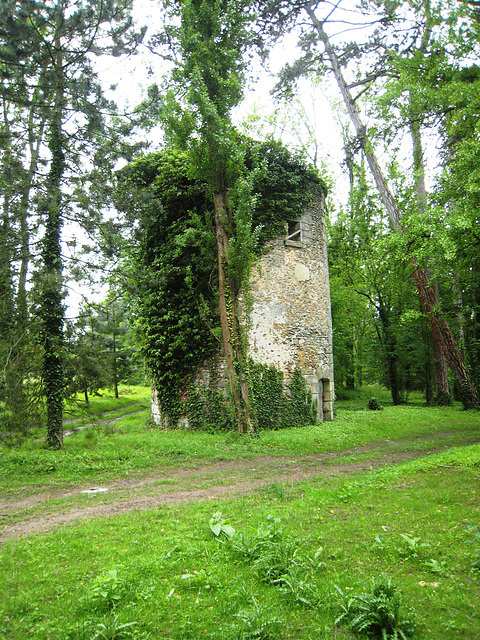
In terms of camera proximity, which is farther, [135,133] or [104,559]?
[135,133]

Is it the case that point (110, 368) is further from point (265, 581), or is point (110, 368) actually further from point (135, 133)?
point (265, 581)

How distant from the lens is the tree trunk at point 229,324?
36.7 feet

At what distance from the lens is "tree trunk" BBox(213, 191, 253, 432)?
11172 mm

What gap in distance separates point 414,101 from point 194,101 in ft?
16.8

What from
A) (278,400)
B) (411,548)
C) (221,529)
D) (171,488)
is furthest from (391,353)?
(221,529)

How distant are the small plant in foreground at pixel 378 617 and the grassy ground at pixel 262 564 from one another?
0.05m

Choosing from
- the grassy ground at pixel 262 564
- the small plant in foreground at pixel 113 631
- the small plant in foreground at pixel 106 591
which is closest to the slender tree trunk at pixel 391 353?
the grassy ground at pixel 262 564

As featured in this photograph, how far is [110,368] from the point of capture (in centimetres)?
927

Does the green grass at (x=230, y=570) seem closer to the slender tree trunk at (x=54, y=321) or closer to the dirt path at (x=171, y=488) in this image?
the dirt path at (x=171, y=488)

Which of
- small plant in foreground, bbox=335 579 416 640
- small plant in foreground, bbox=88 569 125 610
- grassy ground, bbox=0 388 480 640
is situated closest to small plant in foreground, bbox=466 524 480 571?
grassy ground, bbox=0 388 480 640

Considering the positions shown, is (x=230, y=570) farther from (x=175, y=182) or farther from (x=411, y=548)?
(x=175, y=182)

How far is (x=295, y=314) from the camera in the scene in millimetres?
13742

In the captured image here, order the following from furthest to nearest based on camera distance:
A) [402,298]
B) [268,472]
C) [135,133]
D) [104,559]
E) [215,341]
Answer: [402,298] → [215,341] → [135,133] → [268,472] → [104,559]

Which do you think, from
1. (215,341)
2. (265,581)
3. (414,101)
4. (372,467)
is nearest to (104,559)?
(265,581)
